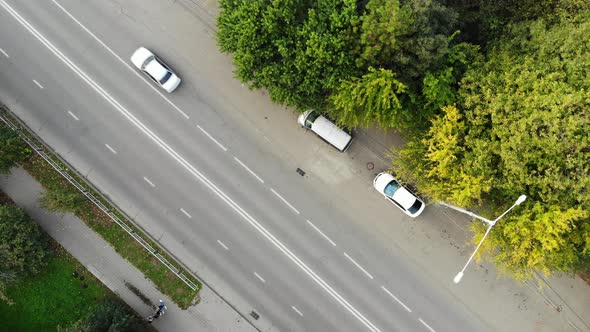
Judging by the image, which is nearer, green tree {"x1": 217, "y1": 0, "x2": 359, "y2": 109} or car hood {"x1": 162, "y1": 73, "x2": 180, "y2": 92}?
green tree {"x1": 217, "y1": 0, "x2": 359, "y2": 109}

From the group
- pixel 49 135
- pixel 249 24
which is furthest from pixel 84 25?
pixel 249 24

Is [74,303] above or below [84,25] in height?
below

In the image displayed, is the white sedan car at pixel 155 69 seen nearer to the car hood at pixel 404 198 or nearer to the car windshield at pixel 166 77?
the car windshield at pixel 166 77

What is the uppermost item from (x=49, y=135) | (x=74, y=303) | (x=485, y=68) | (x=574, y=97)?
(x=574, y=97)

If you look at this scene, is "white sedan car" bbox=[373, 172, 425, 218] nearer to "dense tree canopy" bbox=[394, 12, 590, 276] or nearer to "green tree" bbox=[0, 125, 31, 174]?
"dense tree canopy" bbox=[394, 12, 590, 276]

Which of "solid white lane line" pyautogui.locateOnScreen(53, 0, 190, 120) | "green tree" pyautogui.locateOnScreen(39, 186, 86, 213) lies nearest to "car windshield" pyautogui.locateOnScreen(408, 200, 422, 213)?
"solid white lane line" pyautogui.locateOnScreen(53, 0, 190, 120)

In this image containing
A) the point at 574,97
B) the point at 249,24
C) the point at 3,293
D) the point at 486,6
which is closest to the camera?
the point at 574,97

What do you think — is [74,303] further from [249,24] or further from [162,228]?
[249,24]

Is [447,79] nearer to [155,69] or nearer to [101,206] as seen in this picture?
[155,69]
